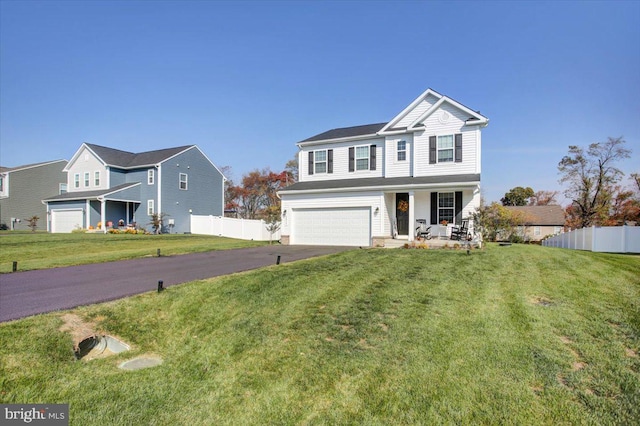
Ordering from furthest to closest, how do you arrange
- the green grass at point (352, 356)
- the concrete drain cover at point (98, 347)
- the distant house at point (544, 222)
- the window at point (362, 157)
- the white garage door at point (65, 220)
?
the distant house at point (544, 222) < the white garage door at point (65, 220) < the window at point (362, 157) < the concrete drain cover at point (98, 347) < the green grass at point (352, 356)

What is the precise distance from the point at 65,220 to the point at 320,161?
24.6 metres

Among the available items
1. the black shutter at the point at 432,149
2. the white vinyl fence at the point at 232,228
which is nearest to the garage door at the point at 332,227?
the white vinyl fence at the point at 232,228

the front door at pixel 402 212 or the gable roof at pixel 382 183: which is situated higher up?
the gable roof at pixel 382 183

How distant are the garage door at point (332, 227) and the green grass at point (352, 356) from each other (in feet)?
35.0

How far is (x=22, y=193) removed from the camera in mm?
34688

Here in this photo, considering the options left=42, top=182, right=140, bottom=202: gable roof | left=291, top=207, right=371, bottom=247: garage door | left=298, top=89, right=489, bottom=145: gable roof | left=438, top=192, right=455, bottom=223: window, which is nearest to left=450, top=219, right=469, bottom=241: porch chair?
left=438, top=192, right=455, bottom=223: window

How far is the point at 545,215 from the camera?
4444 centimetres

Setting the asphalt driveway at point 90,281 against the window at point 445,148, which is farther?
the window at point 445,148

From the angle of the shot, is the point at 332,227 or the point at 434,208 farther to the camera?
the point at 332,227

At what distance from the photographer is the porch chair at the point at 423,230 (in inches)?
667

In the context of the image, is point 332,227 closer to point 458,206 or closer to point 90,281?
point 458,206

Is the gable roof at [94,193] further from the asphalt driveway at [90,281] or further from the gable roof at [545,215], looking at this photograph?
the gable roof at [545,215]

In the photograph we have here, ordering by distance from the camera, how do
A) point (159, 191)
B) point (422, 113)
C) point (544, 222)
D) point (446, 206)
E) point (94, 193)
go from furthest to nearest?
1. point (544, 222)
2. point (94, 193)
3. point (159, 191)
4. point (422, 113)
5. point (446, 206)

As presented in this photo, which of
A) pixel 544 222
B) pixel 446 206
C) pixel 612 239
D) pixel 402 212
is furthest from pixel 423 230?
pixel 544 222
